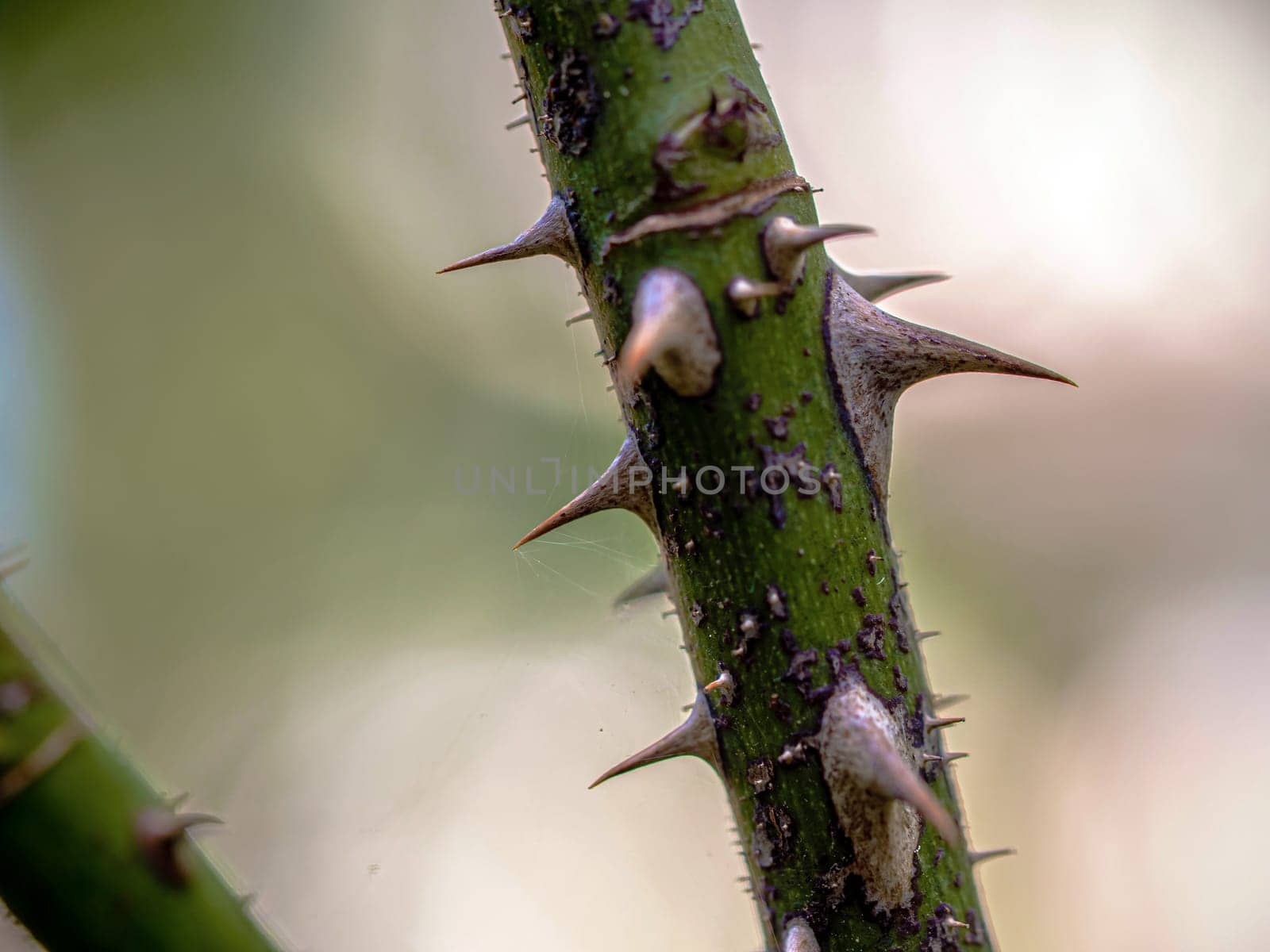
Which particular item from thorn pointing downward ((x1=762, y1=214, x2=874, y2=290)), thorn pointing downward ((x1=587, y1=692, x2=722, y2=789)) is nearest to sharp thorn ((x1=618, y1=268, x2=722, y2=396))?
thorn pointing downward ((x1=762, y1=214, x2=874, y2=290))

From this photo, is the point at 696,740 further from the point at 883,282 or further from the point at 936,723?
the point at 883,282

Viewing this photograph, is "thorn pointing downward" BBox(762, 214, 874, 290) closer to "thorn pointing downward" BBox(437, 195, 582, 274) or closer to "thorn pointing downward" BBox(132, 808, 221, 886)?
"thorn pointing downward" BBox(437, 195, 582, 274)

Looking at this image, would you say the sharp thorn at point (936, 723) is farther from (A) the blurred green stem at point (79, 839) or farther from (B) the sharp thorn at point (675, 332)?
(A) the blurred green stem at point (79, 839)

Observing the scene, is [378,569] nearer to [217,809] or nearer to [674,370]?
[217,809]

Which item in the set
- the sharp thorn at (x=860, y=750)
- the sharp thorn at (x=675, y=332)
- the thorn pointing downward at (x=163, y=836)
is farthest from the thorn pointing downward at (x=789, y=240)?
the thorn pointing downward at (x=163, y=836)

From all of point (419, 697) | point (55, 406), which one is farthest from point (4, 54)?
point (419, 697)

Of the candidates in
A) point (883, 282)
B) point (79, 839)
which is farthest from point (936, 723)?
point (79, 839)
